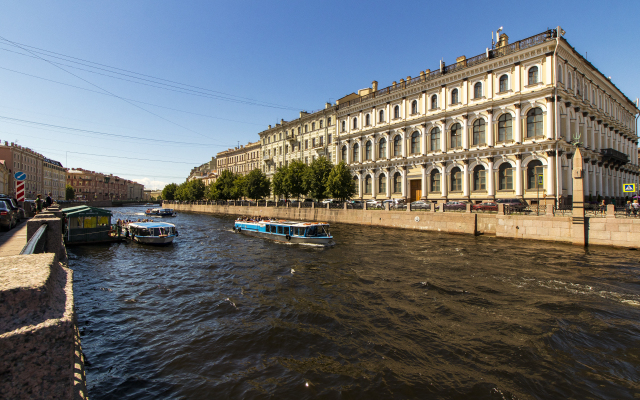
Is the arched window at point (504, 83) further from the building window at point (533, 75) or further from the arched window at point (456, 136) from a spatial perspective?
the arched window at point (456, 136)

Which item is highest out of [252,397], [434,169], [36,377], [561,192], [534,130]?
[534,130]

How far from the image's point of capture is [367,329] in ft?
28.8

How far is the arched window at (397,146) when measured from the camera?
4450 cm

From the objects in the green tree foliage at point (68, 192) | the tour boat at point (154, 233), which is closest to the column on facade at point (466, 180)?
the tour boat at point (154, 233)

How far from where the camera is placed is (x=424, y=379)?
A: 21.4 feet

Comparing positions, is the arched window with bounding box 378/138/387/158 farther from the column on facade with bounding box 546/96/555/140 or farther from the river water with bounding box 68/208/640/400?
the river water with bounding box 68/208/640/400

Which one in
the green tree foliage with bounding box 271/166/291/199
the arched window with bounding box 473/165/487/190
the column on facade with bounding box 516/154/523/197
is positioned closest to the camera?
the column on facade with bounding box 516/154/523/197

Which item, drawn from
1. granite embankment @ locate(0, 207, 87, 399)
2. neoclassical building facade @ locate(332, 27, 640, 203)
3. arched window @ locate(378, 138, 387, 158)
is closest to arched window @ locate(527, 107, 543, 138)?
neoclassical building facade @ locate(332, 27, 640, 203)

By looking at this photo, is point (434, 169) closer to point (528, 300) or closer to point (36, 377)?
point (528, 300)

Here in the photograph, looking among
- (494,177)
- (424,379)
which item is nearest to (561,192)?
(494,177)

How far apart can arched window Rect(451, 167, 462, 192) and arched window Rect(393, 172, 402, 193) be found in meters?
7.51

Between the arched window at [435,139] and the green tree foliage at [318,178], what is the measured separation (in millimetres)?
14613

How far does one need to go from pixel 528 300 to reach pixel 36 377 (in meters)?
12.9

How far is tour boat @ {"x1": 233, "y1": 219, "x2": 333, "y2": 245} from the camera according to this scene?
904 inches
